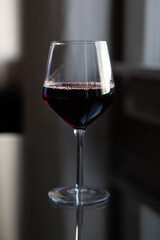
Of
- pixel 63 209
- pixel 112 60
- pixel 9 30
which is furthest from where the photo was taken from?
pixel 9 30

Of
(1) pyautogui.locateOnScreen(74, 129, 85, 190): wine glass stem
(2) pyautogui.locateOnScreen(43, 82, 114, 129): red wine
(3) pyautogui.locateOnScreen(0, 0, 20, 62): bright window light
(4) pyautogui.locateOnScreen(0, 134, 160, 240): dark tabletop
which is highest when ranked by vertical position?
(3) pyautogui.locateOnScreen(0, 0, 20, 62): bright window light

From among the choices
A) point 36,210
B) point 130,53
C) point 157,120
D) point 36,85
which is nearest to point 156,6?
point 130,53

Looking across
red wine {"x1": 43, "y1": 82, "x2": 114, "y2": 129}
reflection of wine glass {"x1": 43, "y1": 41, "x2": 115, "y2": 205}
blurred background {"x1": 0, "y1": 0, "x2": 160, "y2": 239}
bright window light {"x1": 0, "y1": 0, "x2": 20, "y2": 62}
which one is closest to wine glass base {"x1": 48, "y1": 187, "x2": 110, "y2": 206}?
reflection of wine glass {"x1": 43, "y1": 41, "x2": 115, "y2": 205}

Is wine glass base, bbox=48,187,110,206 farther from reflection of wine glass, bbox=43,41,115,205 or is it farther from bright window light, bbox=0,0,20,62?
bright window light, bbox=0,0,20,62

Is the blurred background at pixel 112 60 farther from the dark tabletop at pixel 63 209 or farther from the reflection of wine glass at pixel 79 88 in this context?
the reflection of wine glass at pixel 79 88

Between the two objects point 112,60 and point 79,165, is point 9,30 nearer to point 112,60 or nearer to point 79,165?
point 112,60

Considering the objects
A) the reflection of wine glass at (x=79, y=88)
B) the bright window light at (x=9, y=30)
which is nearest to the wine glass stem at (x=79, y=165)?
the reflection of wine glass at (x=79, y=88)

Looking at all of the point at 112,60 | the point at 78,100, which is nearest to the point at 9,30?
the point at 112,60

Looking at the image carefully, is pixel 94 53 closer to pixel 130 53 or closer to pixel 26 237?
pixel 26 237
